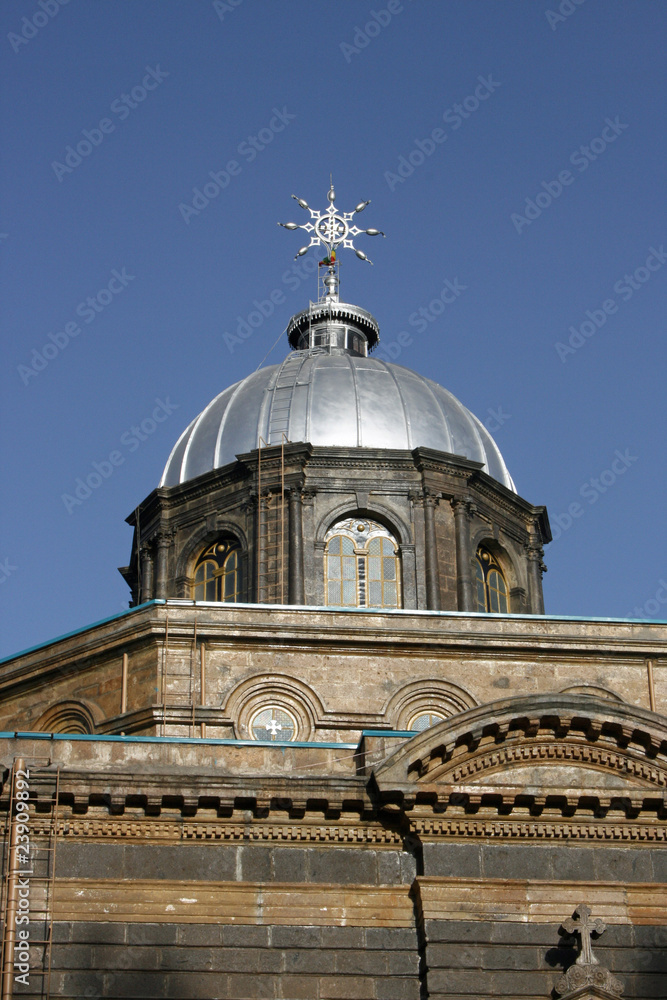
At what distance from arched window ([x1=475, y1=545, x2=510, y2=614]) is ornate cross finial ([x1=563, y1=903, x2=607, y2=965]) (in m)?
14.7

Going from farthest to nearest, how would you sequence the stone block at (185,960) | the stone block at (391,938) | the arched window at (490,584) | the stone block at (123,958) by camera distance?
the arched window at (490,584) < the stone block at (391,938) < the stone block at (185,960) < the stone block at (123,958)

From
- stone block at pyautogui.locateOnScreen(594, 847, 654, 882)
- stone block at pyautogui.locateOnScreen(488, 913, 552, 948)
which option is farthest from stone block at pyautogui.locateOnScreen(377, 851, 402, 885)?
stone block at pyautogui.locateOnScreen(594, 847, 654, 882)

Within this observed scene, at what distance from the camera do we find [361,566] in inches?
1585

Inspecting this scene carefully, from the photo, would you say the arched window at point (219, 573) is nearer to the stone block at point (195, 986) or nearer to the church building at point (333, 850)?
the church building at point (333, 850)

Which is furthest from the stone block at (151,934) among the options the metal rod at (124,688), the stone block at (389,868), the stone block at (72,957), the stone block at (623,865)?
the metal rod at (124,688)

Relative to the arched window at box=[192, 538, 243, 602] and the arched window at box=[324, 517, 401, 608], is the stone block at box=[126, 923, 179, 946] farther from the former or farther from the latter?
the arched window at box=[192, 538, 243, 602]

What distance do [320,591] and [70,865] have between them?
13.8 meters

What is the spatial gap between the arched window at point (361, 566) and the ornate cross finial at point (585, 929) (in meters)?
13.7

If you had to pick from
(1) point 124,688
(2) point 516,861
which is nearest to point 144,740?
(1) point 124,688

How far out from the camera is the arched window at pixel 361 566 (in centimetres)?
3997

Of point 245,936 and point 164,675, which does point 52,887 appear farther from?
point 164,675

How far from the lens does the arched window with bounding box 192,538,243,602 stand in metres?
40.5

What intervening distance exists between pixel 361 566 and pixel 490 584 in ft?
11.9

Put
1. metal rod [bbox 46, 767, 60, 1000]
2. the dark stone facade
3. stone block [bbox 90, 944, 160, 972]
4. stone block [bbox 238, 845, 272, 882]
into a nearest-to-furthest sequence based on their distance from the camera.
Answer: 1. metal rod [bbox 46, 767, 60, 1000]
2. stone block [bbox 90, 944, 160, 972]
3. stone block [bbox 238, 845, 272, 882]
4. the dark stone facade
